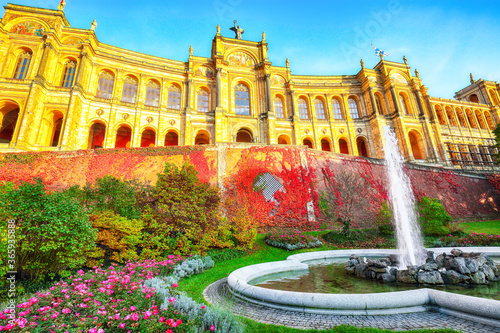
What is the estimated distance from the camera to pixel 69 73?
22.8 metres

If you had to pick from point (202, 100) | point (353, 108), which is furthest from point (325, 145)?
point (202, 100)

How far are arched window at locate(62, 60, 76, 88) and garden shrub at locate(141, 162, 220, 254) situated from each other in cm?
1989

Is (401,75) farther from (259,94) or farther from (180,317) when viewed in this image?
(180,317)

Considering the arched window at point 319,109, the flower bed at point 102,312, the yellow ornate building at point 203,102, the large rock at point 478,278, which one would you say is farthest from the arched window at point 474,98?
the flower bed at point 102,312

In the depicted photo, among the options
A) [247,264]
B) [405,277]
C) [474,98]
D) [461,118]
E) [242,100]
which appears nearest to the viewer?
[405,277]

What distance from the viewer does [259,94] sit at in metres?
28.4

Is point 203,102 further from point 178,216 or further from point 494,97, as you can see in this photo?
point 494,97

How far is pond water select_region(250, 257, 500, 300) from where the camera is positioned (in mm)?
4449

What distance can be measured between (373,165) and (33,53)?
104ft

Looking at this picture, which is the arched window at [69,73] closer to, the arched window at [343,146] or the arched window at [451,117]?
the arched window at [343,146]

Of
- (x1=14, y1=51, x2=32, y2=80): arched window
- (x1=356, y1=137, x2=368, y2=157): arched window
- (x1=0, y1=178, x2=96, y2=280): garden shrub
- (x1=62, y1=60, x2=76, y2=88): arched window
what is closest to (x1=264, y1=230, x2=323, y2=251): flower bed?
(x1=0, y1=178, x2=96, y2=280): garden shrub

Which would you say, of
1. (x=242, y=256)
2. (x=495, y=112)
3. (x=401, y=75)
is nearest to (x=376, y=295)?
(x=242, y=256)

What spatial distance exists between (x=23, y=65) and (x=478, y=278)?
109ft

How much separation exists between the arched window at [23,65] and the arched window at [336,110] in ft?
110
